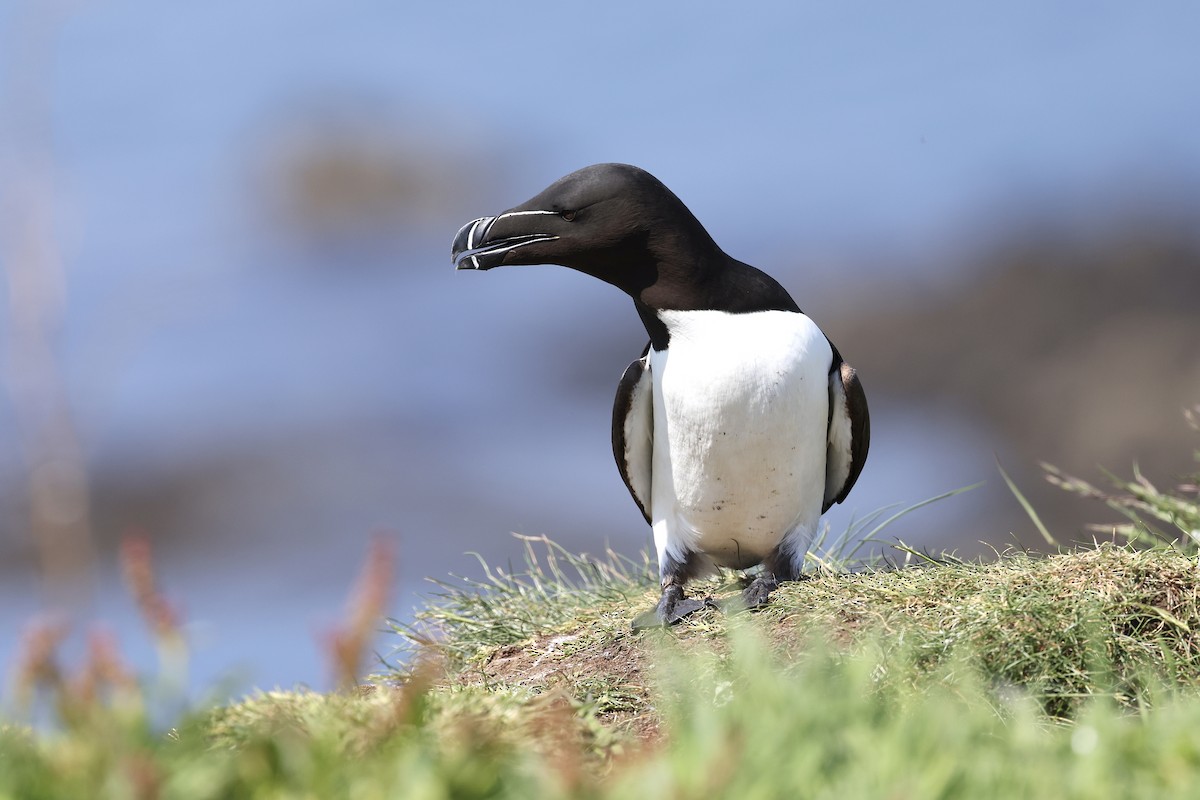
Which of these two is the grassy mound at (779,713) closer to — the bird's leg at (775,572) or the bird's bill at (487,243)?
the bird's leg at (775,572)


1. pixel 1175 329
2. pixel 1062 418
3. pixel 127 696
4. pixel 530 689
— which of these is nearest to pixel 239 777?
pixel 127 696

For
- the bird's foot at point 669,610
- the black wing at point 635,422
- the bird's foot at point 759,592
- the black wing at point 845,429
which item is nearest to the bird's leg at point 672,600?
the bird's foot at point 669,610

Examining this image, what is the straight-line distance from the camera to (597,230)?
17.5 ft

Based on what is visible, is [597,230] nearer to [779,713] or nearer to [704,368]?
[704,368]

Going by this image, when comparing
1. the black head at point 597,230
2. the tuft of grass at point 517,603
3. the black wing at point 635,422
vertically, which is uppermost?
the black head at point 597,230

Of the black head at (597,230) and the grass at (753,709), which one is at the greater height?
the black head at (597,230)

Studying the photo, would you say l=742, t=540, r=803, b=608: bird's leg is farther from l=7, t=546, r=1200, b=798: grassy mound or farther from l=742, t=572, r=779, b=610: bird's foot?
l=7, t=546, r=1200, b=798: grassy mound

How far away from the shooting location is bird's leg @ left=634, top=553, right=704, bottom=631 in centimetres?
517

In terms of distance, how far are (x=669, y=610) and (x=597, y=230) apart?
1.47 m

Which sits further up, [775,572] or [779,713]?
[779,713]

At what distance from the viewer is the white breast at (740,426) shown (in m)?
5.42

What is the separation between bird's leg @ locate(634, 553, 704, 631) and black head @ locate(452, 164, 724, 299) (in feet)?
3.92

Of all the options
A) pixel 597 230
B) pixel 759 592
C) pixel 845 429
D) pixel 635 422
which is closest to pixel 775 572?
pixel 759 592

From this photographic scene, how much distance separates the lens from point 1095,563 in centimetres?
474
